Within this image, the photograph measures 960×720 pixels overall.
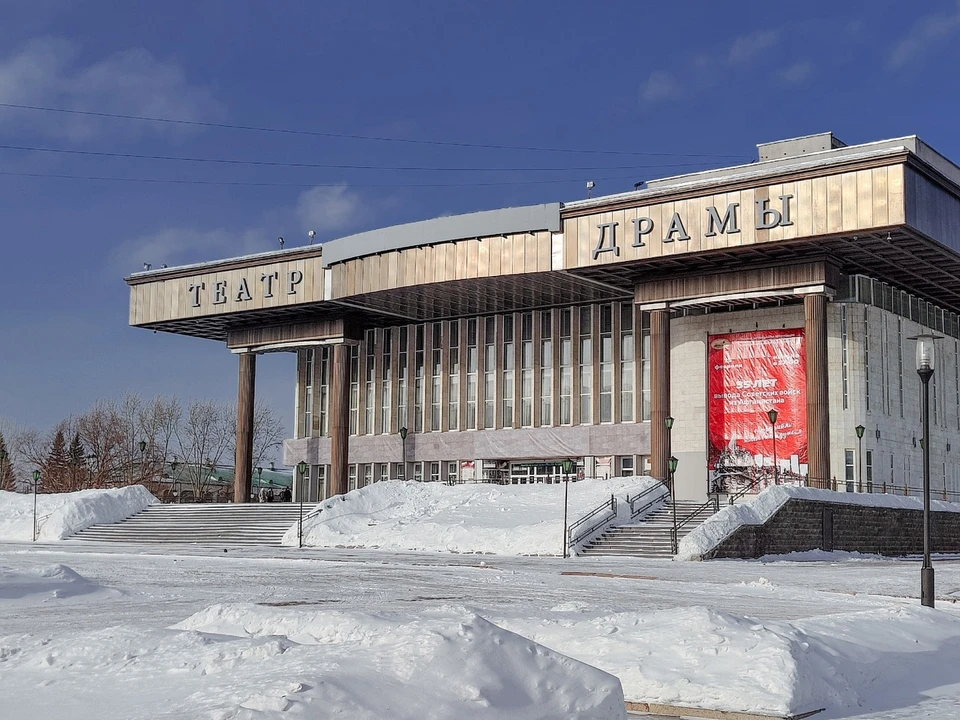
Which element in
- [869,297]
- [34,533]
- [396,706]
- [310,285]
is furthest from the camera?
[310,285]

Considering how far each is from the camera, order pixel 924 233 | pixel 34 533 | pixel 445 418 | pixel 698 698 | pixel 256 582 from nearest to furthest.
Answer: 1. pixel 698 698
2. pixel 256 582
3. pixel 924 233
4. pixel 34 533
5. pixel 445 418

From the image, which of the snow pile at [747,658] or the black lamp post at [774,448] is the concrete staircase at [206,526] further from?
the snow pile at [747,658]

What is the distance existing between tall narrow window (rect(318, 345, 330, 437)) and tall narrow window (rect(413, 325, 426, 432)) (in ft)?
20.6

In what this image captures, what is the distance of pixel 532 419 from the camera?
2475 inches

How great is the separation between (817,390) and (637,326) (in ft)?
40.0

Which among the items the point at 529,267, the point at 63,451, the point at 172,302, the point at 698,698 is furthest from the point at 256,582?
the point at 63,451

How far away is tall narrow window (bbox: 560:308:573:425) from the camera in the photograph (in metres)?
61.9

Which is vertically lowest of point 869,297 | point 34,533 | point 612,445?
point 34,533

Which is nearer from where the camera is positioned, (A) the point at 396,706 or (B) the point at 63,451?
(A) the point at 396,706

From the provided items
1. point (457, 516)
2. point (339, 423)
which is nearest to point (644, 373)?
point (457, 516)

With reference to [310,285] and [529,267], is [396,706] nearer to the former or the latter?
[529,267]

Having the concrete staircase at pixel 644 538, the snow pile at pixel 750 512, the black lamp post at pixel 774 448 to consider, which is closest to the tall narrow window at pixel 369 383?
the black lamp post at pixel 774 448

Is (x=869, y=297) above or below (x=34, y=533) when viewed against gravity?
above

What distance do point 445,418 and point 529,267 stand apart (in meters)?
16.0
